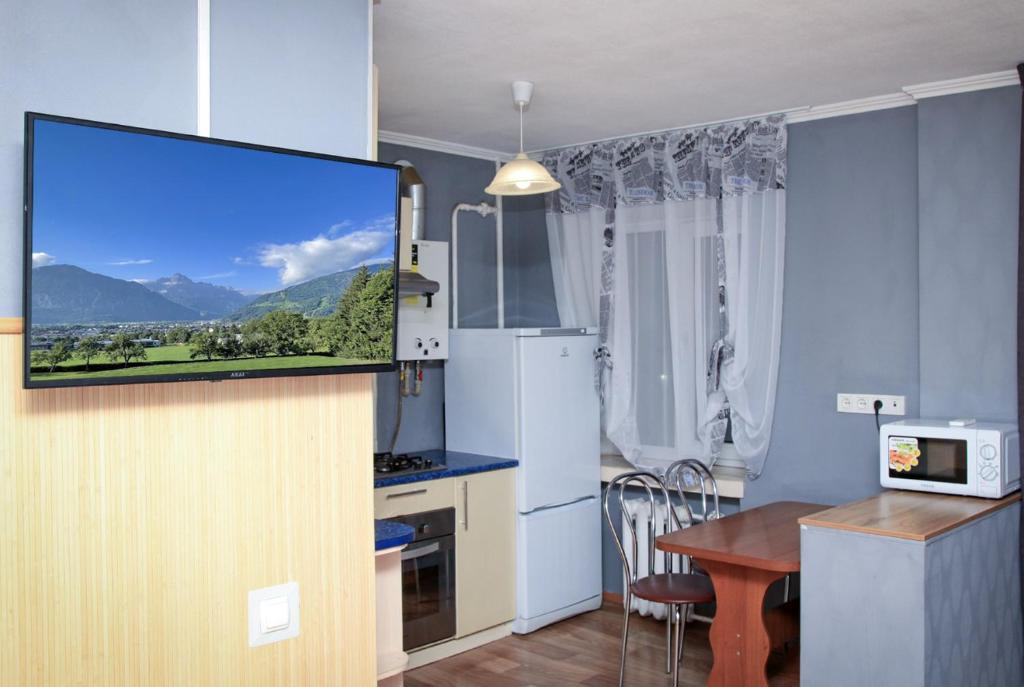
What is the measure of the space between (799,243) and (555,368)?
4.58ft

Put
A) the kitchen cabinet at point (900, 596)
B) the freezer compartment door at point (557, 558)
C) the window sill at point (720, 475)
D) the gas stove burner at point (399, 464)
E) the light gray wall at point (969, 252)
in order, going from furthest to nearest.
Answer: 1. the freezer compartment door at point (557, 558)
2. the window sill at point (720, 475)
3. the gas stove burner at point (399, 464)
4. the light gray wall at point (969, 252)
5. the kitchen cabinet at point (900, 596)

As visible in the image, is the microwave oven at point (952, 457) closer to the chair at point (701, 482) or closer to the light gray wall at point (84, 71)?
the chair at point (701, 482)

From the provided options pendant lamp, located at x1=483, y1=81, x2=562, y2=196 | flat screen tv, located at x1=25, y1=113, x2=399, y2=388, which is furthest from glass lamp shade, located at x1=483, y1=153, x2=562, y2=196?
flat screen tv, located at x1=25, y1=113, x2=399, y2=388

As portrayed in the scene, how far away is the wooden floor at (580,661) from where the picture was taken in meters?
4.07

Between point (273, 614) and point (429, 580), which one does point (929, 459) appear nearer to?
point (429, 580)

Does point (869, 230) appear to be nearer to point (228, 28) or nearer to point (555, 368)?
point (555, 368)

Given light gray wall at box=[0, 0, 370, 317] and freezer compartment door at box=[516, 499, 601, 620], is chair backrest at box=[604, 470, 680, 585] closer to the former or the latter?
freezer compartment door at box=[516, 499, 601, 620]

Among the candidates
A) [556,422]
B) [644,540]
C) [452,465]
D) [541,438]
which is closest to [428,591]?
[452,465]

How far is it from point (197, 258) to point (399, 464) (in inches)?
97.3

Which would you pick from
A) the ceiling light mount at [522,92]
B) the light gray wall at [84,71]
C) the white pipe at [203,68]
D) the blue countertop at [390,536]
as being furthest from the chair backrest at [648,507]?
the light gray wall at [84,71]

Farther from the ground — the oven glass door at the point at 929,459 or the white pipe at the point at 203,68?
the white pipe at the point at 203,68

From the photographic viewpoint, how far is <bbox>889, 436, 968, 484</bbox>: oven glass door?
3562 mm

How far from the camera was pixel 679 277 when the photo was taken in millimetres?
4777

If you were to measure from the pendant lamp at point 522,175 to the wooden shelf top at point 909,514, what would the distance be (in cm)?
167
